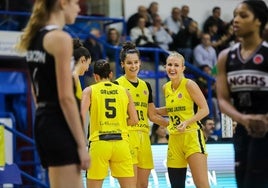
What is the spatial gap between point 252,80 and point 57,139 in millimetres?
1625

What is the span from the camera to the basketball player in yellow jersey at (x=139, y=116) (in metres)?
9.60

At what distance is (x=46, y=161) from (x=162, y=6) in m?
14.3

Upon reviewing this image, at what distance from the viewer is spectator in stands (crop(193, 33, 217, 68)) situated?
1817 centimetres

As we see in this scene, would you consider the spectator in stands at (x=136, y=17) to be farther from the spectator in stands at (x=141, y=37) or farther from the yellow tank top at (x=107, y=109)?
the yellow tank top at (x=107, y=109)

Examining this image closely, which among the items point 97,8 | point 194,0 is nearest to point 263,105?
point 97,8

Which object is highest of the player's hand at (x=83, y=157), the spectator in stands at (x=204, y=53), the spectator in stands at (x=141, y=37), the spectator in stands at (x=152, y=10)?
the spectator in stands at (x=152, y=10)

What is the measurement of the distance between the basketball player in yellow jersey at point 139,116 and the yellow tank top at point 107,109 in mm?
703

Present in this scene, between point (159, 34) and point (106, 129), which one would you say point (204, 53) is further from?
point (106, 129)

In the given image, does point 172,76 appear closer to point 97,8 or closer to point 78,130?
point 78,130

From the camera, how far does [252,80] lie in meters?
5.72

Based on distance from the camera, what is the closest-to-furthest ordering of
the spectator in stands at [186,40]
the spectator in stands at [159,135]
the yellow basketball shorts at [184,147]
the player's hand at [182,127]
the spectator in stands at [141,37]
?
the player's hand at [182,127]
the yellow basketball shorts at [184,147]
the spectator in stands at [159,135]
the spectator in stands at [141,37]
the spectator in stands at [186,40]

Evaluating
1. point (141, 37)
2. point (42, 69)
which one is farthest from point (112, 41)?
point (42, 69)

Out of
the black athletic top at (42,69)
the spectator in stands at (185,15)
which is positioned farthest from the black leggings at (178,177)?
the spectator in stands at (185,15)

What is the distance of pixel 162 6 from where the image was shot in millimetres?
19328
